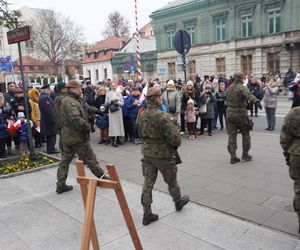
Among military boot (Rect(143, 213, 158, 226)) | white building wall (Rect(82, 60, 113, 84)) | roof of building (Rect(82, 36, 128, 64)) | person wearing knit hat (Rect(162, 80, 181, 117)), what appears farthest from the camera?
roof of building (Rect(82, 36, 128, 64))

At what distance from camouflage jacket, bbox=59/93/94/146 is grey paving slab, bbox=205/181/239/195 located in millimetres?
2319

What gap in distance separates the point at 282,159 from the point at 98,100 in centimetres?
574

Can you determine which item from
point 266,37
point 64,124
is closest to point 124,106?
point 64,124

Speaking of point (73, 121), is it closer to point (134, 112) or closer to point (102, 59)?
point (134, 112)

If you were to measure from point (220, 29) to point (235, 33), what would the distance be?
2.05 meters

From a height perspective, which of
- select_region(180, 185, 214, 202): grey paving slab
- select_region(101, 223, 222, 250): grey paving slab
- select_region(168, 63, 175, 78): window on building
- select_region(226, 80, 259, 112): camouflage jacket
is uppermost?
select_region(168, 63, 175, 78): window on building

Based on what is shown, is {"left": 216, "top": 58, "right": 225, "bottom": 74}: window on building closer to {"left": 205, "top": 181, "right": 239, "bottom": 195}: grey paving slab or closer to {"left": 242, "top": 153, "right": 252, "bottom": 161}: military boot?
{"left": 242, "top": 153, "right": 252, "bottom": 161}: military boot

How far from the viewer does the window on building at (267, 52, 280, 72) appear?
104ft

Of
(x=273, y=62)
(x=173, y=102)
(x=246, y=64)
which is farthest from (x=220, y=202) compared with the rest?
(x=246, y=64)

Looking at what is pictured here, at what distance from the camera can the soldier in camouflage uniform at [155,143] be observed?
4402mm

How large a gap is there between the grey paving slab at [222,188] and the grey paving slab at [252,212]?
1.89ft

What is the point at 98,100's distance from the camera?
10664 millimetres

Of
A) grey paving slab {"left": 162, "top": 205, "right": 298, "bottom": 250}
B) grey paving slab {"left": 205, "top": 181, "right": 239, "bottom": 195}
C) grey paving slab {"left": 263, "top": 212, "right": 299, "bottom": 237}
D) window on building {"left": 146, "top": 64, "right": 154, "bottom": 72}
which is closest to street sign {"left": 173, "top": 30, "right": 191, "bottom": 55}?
grey paving slab {"left": 205, "top": 181, "right": 239, "bottom": 195}

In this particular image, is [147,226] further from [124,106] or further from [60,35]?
[60,35]
